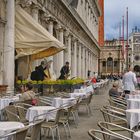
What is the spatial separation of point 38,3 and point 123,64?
281 feet

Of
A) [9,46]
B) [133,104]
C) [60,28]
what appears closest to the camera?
[133,104]

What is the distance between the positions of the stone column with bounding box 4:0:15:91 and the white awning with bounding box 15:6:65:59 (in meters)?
0.49

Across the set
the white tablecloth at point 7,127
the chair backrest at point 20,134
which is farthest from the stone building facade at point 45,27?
the chair backrest at point 20,134

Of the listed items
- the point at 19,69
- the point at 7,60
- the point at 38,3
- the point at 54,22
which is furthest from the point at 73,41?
the point at 7,60

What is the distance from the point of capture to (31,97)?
10.1 meters

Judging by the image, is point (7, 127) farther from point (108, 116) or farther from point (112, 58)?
point (112, 58)

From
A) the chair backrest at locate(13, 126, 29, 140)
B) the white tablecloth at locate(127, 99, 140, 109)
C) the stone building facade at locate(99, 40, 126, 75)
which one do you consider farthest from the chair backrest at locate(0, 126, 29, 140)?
the stone building facade at locate(99, 40, 126, 75)

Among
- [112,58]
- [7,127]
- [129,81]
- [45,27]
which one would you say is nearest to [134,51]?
[112,58]

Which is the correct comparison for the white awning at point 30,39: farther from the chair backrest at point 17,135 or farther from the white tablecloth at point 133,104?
the chair backrest at point 17,135

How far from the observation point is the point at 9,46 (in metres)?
14.9

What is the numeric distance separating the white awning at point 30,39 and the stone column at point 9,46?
494 millimetres

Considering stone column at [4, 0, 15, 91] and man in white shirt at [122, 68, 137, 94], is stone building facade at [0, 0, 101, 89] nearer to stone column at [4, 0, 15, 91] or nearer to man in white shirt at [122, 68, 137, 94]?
stone column at [4, 0, 15, 91]

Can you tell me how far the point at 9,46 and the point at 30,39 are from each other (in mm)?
907

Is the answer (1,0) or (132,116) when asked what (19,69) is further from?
(132,116)
